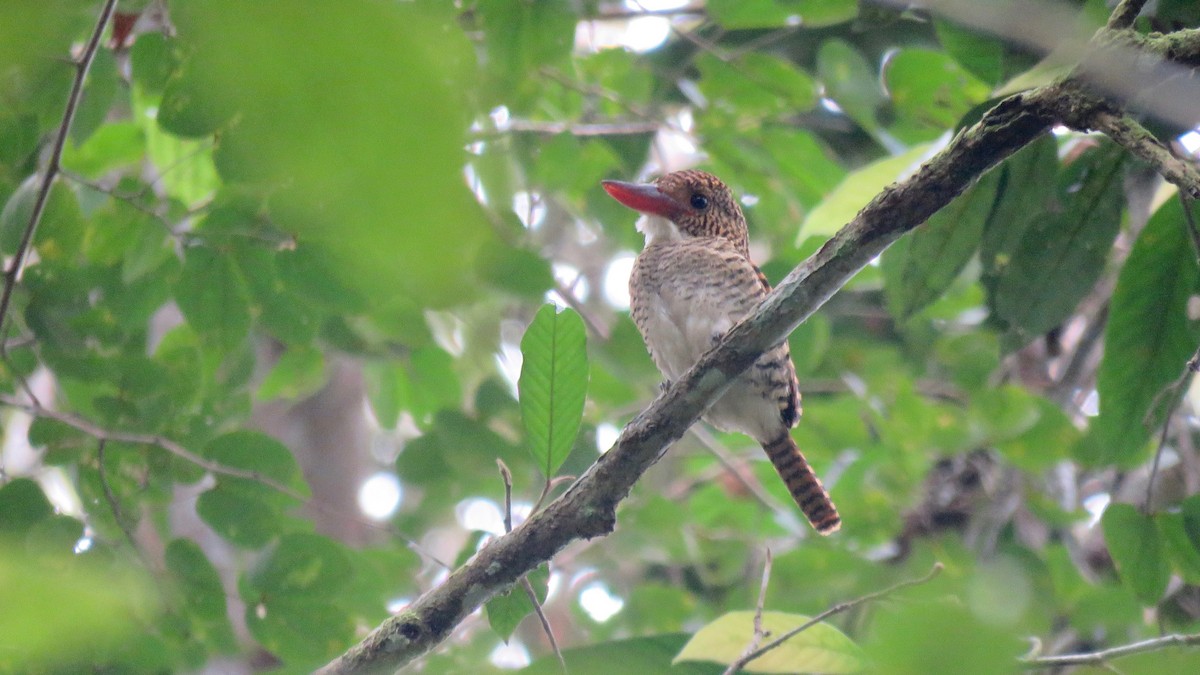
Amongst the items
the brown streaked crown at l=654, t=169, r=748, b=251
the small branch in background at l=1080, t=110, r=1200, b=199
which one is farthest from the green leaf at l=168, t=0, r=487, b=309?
the brown streaked crown at l=654, t=169, r=748, b=251

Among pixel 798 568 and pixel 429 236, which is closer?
pixel 429 236

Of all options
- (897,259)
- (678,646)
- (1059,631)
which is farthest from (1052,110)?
(1059,631)

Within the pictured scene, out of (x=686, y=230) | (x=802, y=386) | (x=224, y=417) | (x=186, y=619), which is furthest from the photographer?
(x=802, y=386)

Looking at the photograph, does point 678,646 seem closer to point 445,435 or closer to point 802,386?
point 445,435

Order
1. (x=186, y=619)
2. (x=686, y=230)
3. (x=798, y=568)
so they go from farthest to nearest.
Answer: (x=798, y=568)
(x=686, y=230)
(x=186, y=619)

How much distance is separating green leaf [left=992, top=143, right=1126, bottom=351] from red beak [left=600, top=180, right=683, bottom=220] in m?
1.10

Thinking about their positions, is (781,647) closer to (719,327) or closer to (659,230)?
(719,327)

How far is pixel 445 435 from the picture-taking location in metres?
3.37

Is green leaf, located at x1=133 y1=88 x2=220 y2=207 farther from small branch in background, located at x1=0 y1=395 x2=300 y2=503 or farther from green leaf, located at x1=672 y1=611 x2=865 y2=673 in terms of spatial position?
green leaf, located at x1=672 y1=611 x2=865 y2=673

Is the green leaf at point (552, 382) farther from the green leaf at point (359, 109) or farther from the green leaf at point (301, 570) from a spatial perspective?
the green leaf at point (359, 109)

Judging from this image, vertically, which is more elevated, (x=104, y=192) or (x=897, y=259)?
(x=104, y=192)

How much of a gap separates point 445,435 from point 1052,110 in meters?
2.26

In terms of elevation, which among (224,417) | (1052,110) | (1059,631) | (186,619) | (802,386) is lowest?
(1059,631)

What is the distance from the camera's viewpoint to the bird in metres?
2.88
